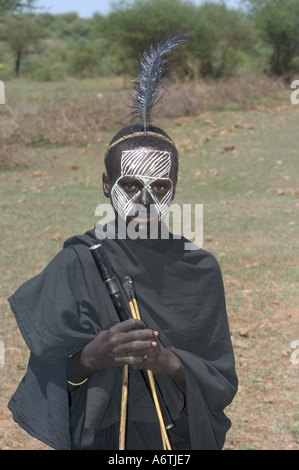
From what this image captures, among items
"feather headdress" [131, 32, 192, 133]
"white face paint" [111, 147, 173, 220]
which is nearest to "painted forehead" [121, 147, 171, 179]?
"white face paint" [111, 147, 173, 220]

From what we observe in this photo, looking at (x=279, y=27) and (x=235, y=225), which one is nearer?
(x=235, y=225)

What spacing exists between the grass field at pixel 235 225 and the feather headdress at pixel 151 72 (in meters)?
0.71

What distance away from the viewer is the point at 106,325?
1767 mm

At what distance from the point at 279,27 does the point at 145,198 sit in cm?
2375

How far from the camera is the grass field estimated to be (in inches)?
172

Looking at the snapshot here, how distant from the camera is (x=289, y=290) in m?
6.26

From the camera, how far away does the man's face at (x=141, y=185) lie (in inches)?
73.7

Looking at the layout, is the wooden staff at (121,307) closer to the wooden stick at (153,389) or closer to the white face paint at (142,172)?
the wooden stick at (153,389)

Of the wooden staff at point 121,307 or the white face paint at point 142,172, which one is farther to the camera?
the white face paint at point 142,172

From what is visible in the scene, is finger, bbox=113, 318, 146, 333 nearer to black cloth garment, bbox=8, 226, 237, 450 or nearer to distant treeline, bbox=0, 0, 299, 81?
black cloth garment, bbox=8, 226, 237, 450

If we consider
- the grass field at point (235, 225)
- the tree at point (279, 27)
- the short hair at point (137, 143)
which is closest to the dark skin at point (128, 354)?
the short hair at point (137, 143)

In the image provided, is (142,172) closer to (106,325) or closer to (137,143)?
(137,143)

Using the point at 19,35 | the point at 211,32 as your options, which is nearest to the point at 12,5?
the point at 211,32
